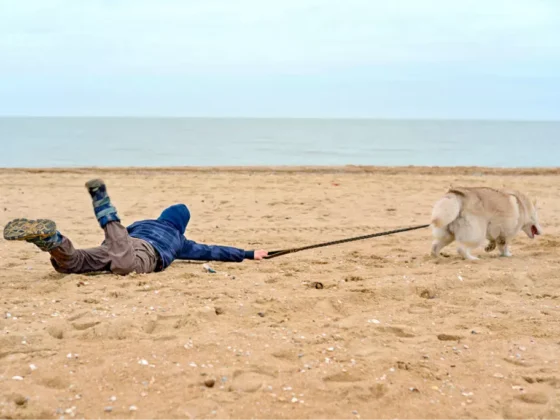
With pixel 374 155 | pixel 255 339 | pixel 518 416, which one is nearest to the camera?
pixel 518 416

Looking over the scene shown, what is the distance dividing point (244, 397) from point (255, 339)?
775 millimetres

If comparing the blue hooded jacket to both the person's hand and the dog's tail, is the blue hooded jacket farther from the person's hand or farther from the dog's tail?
the dog's tail

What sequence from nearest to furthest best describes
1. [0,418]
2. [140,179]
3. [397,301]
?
[0,418]
[397,301]
[140,179]

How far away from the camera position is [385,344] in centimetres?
389

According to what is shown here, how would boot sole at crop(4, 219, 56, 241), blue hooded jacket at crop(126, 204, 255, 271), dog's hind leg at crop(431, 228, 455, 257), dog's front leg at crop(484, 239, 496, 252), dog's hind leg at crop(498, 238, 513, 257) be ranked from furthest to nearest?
Answer: dog's front leg at crop(484, 239, 496, 252)
dog's hind leg at crop(498, 238, 513, 257)
dog's hind leg at crop(431, 228, 455, 257)
blue hooded jacket at crop(126, 204, 255, 271)
boot sole at crop(4, 219, 56, 241)

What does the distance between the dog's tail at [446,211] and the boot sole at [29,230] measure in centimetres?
382

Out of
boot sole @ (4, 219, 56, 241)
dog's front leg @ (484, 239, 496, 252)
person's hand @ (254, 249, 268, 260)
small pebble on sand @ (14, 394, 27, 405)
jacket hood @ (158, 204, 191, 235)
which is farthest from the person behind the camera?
dog's front leg @ (484, 239, 496, 252)

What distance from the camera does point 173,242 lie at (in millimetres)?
5777

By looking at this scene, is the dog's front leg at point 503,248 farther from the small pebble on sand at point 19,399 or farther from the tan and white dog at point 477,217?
the small pebble on sand at point 19,399

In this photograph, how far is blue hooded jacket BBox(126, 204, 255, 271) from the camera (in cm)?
566

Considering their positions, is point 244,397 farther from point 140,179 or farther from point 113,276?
point 140,179

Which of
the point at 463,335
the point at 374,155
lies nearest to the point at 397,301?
the point at 463,335

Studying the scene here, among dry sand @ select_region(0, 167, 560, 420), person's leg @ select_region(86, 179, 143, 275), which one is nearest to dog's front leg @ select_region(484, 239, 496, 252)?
dry sand @ select_region(0, 167, 560, 420)

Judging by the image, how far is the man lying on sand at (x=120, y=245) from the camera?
4.71m
